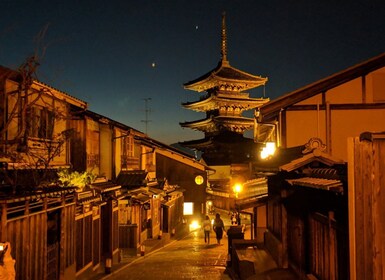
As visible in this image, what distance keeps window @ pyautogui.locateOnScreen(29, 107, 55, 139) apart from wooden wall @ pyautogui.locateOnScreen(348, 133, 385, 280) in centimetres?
1132

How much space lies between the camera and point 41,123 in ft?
51.4

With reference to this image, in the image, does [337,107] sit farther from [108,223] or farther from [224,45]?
[224,45]

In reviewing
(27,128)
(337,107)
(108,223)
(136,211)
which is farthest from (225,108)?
(27,128)

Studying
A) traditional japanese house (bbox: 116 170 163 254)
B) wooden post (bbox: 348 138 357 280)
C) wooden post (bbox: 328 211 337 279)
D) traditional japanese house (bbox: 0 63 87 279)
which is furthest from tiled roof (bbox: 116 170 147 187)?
wooden post (bbox: 348 138 357 280)

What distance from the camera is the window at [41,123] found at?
1499cm

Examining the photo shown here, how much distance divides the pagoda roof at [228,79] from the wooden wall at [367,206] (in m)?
42.5

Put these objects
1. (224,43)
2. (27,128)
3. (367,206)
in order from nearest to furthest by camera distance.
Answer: (367,206), (27,128), (224,43)

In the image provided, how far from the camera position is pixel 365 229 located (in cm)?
674

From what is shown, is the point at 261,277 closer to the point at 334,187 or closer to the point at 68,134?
the point at 334,187

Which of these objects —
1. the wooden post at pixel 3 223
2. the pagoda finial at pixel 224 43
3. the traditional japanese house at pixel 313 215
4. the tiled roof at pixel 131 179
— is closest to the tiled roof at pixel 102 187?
the tiled roof at pixel 131 179

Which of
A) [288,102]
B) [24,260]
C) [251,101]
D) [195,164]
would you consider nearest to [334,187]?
[24,260]

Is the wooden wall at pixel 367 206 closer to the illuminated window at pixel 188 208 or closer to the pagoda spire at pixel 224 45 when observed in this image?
the illuminated window at pixel 188 208

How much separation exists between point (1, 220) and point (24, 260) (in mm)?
1811

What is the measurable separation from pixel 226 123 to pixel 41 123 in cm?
3626
